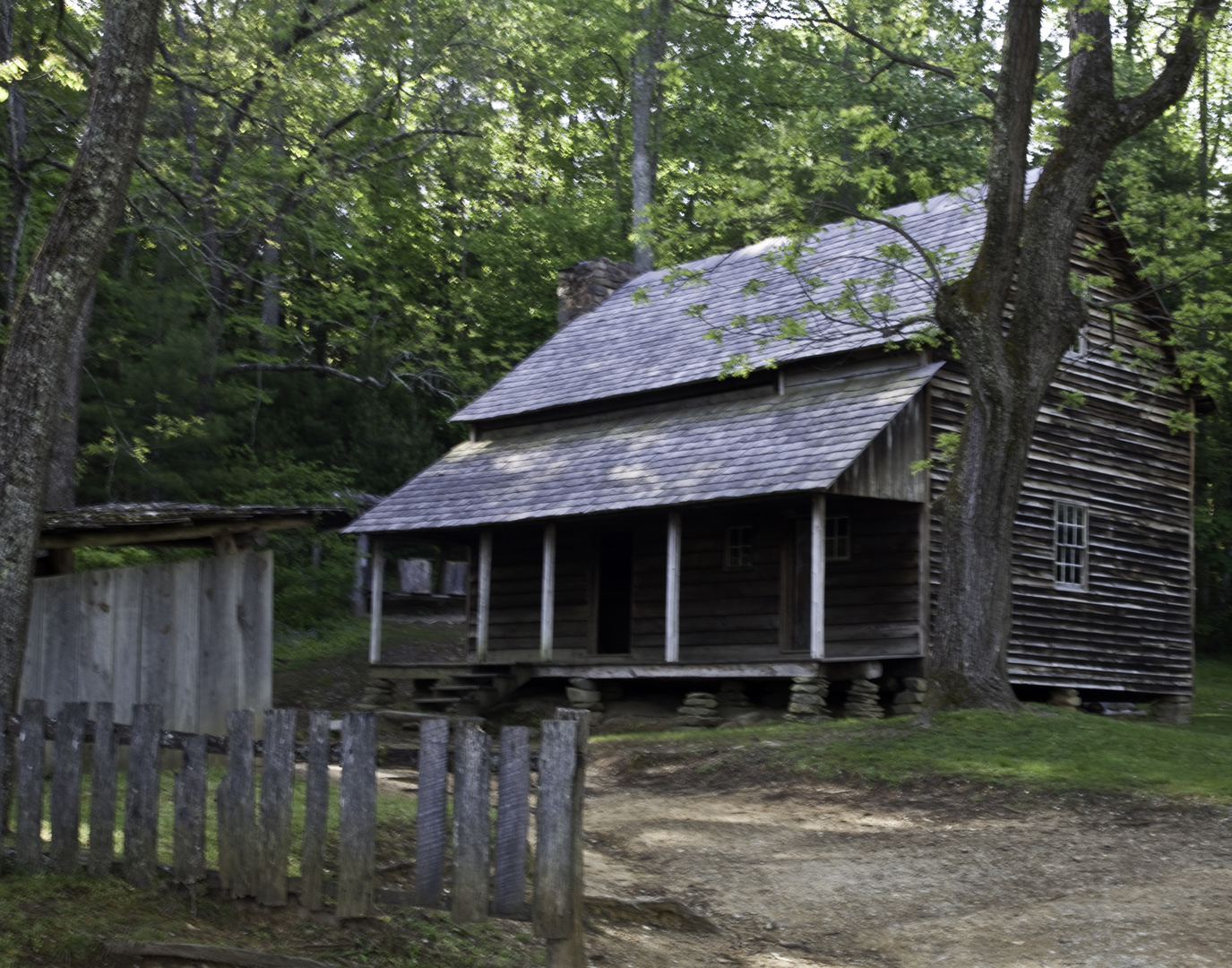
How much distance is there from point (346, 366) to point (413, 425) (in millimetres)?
2164

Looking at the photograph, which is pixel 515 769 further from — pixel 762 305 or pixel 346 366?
pixel 346 366

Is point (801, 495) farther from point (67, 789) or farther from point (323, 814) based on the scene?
point (323, 814)

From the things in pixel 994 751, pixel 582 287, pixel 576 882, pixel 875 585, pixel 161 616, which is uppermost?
pixel 582 287

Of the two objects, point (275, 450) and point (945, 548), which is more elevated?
point (275, 450)

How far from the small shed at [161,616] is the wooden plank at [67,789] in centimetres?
375

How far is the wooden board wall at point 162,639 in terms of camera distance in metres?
11.5

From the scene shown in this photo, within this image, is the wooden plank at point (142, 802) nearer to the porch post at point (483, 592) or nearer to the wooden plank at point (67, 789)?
the wooden plank at point (67, 789)

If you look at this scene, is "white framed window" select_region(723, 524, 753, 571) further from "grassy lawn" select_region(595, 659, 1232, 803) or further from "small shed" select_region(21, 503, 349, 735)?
"small shed" select_region(21, 503, 349, 735)

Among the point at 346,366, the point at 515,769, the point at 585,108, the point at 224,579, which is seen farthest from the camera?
the point at 585,108

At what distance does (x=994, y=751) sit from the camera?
1426cm

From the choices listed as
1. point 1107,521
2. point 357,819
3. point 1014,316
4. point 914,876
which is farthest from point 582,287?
point 357,819

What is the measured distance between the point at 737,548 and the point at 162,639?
11150mm

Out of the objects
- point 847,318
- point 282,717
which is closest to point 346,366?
point 847,318

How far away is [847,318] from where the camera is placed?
74.5 ft
